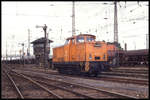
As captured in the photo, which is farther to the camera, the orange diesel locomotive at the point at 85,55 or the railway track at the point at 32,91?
the orange diesel locomotive at the point at 85,55

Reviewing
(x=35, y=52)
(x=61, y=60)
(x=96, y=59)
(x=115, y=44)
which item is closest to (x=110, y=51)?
(x=115, y=44)

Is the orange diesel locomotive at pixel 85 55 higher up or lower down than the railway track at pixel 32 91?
higher up

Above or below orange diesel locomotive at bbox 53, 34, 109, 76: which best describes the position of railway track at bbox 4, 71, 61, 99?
below

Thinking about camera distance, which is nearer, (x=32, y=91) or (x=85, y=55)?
(x=32, y=91)

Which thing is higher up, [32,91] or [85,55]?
[85,55]

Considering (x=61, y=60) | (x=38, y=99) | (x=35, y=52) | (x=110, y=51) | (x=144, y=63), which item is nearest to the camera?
(x=38, y=99)

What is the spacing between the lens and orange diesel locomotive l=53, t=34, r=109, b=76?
58.7ft

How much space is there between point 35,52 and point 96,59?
41.3 m

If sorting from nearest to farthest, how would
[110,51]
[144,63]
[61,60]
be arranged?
[61,60] → [110,51] → [144,63]

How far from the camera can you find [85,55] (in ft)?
58.8

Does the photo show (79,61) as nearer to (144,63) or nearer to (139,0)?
(139,0)

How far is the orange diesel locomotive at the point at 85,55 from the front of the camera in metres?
17.9

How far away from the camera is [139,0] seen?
1897cm

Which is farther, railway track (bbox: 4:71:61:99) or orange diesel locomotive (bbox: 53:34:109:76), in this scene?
orange diesel locomotive (bbox: 53:34:109:76)
